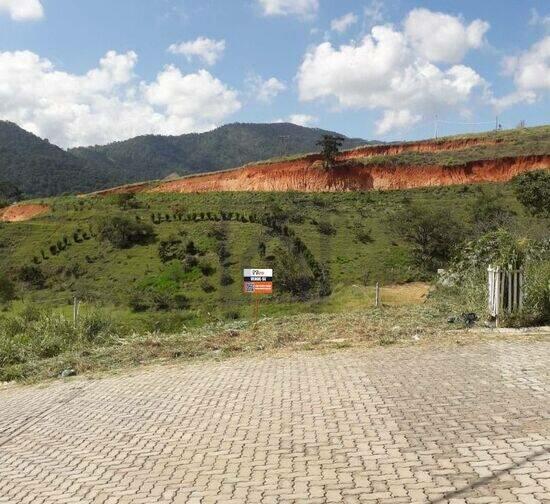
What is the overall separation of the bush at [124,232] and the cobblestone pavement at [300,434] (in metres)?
25.8

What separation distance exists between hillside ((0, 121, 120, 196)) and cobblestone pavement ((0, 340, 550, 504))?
8781cm

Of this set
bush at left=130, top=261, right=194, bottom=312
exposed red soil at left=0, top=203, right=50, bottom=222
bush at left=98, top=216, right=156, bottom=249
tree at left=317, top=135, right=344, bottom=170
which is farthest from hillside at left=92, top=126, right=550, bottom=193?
bush at left=130, top=261, right=194, bottom=312

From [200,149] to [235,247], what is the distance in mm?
121310

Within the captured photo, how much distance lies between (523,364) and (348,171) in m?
46.7

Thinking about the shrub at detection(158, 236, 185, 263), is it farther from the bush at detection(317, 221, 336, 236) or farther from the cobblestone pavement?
the cobblestone pavement

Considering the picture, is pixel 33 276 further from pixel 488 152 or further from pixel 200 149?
pixel 200 149

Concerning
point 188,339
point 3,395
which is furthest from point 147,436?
point 188,339

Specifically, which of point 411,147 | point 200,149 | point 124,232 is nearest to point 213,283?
point 124,232

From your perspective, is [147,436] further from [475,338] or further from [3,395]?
[475,338]

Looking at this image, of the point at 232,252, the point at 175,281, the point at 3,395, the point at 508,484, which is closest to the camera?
the point at 508,484

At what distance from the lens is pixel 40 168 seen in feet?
330

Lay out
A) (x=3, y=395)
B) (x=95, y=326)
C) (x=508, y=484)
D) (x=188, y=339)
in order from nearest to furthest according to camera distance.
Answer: (x=508, y=484) < (x=3, y=395) < (x=188, y=339) < (x=95, y=326)

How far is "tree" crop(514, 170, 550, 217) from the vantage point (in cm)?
3412

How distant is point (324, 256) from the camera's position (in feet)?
98.9
